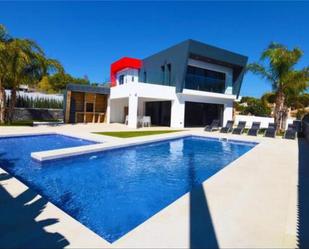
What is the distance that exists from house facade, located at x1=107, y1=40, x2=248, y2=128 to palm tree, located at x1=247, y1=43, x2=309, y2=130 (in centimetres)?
440

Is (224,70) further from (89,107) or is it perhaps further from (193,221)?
(193,221)

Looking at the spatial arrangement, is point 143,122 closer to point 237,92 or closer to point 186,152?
point 186,152

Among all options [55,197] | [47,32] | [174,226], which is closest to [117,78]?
[47,32]

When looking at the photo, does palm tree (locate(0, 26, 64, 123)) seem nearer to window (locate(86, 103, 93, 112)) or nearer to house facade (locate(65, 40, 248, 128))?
house facade (locate(65, 40, 248, 128))

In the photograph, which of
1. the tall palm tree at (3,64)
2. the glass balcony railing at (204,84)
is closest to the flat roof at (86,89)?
the tall palm tree at (3,64)

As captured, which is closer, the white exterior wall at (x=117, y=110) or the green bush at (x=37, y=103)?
the green bush at (x=37, y=103)

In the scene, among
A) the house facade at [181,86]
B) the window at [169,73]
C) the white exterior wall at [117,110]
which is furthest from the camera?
the white exterior wall at [117,110]

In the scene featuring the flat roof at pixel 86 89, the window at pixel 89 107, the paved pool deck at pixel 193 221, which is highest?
the flat roof at pixel 86 89

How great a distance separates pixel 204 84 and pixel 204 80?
40cm

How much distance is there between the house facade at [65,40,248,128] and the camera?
2023 centimetres

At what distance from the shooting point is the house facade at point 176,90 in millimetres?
20234

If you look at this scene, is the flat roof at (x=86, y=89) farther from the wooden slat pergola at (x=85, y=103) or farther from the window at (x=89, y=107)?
the window at (x=89, y=107)

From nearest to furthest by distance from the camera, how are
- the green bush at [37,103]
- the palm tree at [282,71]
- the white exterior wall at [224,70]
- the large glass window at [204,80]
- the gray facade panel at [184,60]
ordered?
the palm tree at [282,71] → the gray facade panel at [184,60] → the large glass window at [204,80] → the white exterior wall at [224,70] → the green bush at [37,103]

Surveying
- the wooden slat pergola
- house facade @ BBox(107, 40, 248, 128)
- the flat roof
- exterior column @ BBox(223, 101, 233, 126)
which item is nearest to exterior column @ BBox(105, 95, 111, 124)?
house facade @ BBox(107, 40, 248, 128)
